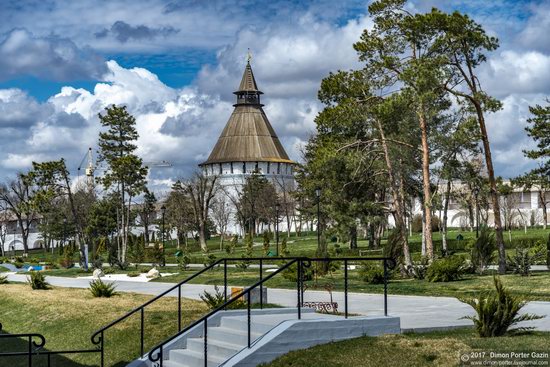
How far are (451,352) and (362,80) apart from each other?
2417cm

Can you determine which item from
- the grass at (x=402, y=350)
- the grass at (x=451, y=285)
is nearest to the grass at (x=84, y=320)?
the grass at (x=451, y=285)

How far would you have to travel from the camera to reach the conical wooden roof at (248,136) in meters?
128

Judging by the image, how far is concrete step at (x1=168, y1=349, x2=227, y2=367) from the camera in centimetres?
1176

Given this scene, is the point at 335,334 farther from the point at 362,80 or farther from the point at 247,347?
the point at 362,80


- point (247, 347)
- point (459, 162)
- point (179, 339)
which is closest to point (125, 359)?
point (179, 339)

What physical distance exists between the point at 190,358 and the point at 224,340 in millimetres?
556

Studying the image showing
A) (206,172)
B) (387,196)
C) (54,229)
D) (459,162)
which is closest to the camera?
(459,162)

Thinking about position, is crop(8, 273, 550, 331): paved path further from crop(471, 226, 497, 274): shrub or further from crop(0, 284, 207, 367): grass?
crop(471, 226, 497, 274): shrub

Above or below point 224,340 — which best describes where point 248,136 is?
above

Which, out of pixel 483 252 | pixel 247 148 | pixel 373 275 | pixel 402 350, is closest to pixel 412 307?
pixel 402 350

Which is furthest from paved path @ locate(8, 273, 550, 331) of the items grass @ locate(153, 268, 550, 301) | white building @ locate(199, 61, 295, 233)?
white building @ locate(199, 61, 295, 233)

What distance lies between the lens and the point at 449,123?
40.0 metres

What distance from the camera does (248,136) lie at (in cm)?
12900

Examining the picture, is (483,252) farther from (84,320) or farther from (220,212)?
(220,212)
